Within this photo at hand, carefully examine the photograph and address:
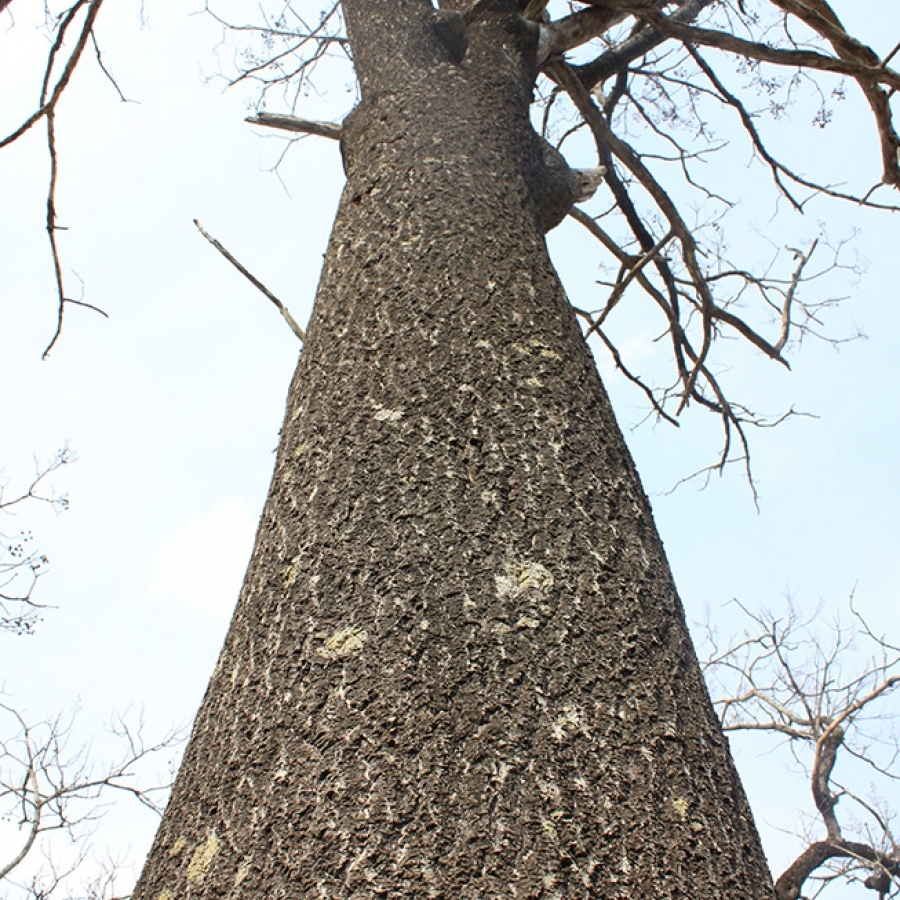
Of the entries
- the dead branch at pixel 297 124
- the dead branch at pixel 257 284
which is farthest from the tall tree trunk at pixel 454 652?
the dead branch at pixel 297 124

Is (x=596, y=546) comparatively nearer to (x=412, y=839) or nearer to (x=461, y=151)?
(x=412, y=839)

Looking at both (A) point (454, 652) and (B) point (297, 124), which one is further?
(B) point (297, 124)

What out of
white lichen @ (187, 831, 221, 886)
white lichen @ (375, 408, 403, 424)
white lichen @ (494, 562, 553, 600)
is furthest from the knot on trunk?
white lichen @ (187, 831, 221, 886)

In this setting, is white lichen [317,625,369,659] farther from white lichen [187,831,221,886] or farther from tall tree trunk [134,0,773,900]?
white lichen [187,831,221,886]

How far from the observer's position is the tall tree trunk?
843 mm

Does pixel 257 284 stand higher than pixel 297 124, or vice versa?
pixel 297 124

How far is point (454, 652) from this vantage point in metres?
0.97

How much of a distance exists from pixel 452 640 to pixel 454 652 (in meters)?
0.02

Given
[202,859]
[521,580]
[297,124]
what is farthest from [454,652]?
[297,124]

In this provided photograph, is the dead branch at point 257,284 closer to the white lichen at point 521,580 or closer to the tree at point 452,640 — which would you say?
the tree at point 452,640

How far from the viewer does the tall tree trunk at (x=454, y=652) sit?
0.84 meters

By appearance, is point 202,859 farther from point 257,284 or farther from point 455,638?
point 257,284

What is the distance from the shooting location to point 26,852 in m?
6.57

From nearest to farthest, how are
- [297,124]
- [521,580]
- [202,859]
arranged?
1. [202,859]
2. [521,580]
3. [297,124]
